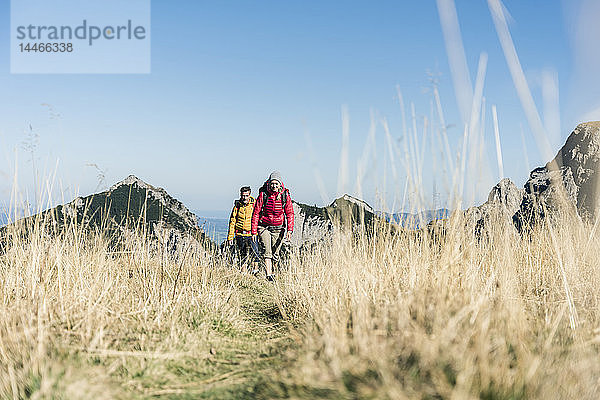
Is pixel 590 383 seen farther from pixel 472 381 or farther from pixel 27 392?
pixel 27 392

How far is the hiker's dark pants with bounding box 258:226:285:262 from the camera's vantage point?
7879 mm

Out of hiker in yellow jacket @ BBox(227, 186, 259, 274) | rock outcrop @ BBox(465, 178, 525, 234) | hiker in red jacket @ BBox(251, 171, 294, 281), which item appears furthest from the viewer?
hiker in yellow jacket @ BBox(227, 186, 259, 274)

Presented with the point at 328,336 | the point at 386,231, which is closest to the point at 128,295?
the point at 328,336

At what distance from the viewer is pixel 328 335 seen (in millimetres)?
2504

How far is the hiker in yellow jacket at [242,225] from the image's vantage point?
8.42 meters

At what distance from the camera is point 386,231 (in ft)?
14.3

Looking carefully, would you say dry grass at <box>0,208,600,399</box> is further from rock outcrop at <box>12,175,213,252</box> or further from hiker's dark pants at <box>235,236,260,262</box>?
hiker's dark pants at <box>235,236,260,262</box>

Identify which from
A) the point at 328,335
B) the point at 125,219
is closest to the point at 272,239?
the point at 125,219

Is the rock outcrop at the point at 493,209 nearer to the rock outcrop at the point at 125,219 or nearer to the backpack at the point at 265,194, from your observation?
the rock outcrop at the point at 125,219

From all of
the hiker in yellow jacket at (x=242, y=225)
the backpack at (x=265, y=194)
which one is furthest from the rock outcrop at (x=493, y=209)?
the hiker in yellow jacket at (x=242, y=225)

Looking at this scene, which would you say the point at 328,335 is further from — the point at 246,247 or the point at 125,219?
the point at 246,247

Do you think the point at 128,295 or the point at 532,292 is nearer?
the point at 128,295

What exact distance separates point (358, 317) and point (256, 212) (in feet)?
17.4

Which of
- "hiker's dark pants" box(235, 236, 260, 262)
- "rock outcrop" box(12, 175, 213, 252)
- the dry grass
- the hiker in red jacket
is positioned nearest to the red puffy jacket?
the hiker in red jacket
